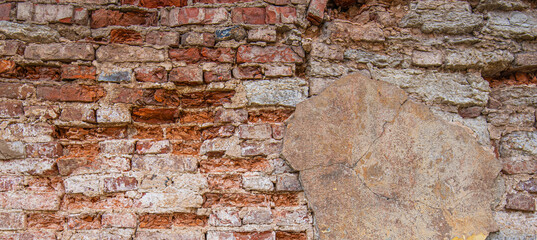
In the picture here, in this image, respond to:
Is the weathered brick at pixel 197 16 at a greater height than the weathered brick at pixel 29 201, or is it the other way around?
the weathered brick at pixel 197 16

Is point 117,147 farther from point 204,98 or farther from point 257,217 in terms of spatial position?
point 257,217

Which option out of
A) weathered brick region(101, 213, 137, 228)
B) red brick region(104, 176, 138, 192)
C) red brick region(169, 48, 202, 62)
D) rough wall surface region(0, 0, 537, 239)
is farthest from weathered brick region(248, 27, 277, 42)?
weathered brick region(101, 213, 137, 228)

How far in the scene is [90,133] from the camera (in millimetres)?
1465

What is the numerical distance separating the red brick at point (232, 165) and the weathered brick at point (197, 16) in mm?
650

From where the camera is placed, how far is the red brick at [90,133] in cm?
146

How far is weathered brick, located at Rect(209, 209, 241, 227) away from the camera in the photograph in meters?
1.39

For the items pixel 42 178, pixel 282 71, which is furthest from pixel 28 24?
pixel 282 71

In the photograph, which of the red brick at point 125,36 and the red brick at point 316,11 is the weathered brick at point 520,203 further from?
the red brick at point 125,36

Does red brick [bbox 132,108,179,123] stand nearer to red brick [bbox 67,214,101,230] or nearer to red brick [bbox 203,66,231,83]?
red brick [bbox 203,66,231,83]

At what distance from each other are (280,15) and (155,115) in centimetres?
75

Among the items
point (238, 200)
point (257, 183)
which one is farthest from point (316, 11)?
point (238, 200)

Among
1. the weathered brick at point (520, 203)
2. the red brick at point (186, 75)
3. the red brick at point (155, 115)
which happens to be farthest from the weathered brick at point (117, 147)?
the weathered brick at point (520, 203)

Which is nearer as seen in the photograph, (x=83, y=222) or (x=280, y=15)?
(x=83, y=222)

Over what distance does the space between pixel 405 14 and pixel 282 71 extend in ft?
2.34
